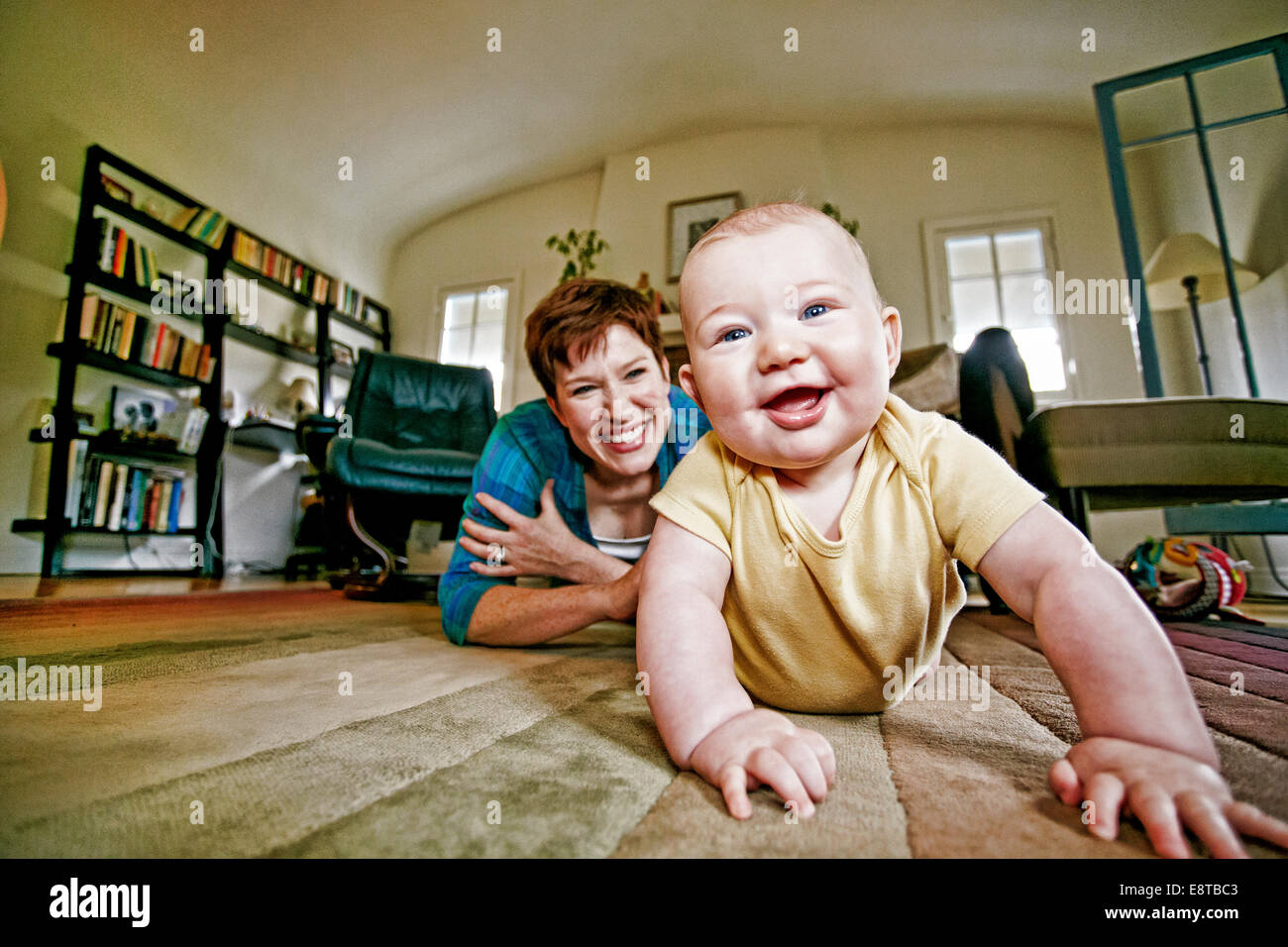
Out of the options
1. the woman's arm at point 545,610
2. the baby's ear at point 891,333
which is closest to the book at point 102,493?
the woman's arm at point 545,610

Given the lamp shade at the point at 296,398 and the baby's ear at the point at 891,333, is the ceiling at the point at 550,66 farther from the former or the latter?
the baby's ear at the point at 891,333

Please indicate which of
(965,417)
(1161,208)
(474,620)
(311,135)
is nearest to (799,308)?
(474,620)

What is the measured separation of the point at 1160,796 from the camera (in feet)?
1.02

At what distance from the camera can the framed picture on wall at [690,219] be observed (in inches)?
160

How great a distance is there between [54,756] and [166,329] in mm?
3391

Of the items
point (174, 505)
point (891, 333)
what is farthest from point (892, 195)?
point (174, 505)

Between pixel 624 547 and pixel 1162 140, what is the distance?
108 inches

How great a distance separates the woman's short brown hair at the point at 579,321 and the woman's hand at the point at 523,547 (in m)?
0.26

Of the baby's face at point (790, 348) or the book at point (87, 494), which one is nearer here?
the baby's face at point (790, 348)

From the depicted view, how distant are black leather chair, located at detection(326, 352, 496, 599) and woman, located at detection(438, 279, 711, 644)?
990mm

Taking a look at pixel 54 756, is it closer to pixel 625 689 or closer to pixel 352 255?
pixel 625 689

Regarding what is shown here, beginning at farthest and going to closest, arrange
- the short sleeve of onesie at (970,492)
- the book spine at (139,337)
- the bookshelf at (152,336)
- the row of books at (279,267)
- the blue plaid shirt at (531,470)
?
the row of books at (279,267) < the book spine at (139,337) < the bookshelf at (152,336) < the blue plaid shirt at (531,470) < the short sleeve of onesie at (970,492)

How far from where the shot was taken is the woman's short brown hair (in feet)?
3.40

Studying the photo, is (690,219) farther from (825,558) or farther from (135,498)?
(825,558)
